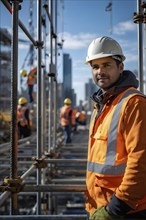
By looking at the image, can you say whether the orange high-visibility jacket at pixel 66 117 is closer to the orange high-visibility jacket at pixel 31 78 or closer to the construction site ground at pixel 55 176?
the orange high-visibility jacket at pixel 31 78

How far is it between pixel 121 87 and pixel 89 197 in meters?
0.63

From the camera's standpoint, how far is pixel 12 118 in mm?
2213

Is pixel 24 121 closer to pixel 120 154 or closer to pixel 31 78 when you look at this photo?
pixel 31 78

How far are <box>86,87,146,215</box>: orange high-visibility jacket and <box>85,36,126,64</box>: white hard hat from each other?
0.90 ft

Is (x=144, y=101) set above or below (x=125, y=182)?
above

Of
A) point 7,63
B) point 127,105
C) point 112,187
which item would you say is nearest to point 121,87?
point 127,105

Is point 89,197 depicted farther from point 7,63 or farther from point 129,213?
point 7,63

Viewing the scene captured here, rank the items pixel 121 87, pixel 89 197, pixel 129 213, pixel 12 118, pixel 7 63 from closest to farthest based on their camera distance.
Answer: pixel 129 213 < pixel 121 87 < pixel 89 197 < pixel 12 118 < pixel 7 63

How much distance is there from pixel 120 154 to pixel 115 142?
6 centimetres

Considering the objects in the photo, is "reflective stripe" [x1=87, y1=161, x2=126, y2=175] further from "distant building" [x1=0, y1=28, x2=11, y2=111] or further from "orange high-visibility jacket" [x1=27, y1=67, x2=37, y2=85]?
"distant building" [x1=0, y1=28, x2=11, y2=111]

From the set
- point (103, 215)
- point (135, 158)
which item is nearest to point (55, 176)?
point (103, 215)

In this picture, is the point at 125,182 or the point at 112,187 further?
the point at 112,187

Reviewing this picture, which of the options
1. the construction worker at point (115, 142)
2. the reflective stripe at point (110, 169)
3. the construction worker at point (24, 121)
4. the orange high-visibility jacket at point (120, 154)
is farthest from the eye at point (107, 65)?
the construction worker at point (24, 121)

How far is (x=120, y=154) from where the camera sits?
157cm
